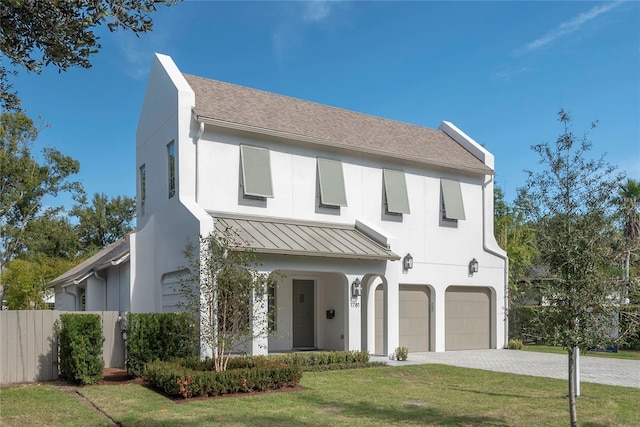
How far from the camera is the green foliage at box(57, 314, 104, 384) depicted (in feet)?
38.5

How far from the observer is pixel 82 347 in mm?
11781

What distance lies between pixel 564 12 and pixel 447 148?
955cm

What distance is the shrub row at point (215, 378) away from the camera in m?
10.3

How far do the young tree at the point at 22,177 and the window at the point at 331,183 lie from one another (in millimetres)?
24640

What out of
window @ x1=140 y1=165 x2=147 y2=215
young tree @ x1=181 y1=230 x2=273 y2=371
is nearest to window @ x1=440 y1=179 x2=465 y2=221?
young tree @ x1=181 y1=230 x2=273 y2=371

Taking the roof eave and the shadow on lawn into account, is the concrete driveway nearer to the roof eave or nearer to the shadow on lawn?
the shadow on lawn

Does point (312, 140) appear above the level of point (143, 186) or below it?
above

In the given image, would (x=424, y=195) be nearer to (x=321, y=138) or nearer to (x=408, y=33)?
(x=321, y=138)

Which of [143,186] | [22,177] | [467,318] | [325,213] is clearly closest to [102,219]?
[22,177]

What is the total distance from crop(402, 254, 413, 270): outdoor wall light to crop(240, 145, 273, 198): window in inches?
230

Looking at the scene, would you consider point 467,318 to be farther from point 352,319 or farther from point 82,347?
point 82,347

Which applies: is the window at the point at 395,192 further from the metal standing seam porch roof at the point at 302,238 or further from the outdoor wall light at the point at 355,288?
the outdoor wall light at the point at 355,288

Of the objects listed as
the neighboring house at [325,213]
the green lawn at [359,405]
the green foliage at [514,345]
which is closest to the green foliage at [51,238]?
the neighboring house at [325,213]

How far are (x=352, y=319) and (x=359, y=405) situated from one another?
6691mm
